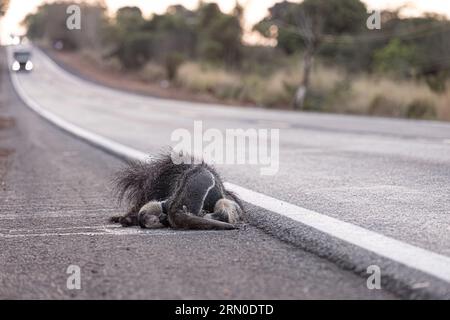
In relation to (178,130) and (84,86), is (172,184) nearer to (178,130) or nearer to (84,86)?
(178,130)

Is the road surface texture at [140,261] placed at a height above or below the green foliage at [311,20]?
below

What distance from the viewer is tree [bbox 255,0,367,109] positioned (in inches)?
1339

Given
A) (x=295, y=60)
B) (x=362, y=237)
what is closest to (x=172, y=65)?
(x=295, y=60)

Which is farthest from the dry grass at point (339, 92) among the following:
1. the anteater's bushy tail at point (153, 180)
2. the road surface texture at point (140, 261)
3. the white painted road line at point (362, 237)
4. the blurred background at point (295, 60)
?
the road surface texture at point (140, 261)

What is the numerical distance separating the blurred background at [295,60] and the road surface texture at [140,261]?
18.7 m

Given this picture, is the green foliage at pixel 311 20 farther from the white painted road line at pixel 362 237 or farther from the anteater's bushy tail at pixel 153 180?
the anteater's bushy tail at pixel 153 180

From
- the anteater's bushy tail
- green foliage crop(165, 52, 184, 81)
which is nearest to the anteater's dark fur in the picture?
the anteater's bushy tail

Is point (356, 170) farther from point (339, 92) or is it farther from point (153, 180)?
point (339, 92)

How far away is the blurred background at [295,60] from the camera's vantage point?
1211 inches

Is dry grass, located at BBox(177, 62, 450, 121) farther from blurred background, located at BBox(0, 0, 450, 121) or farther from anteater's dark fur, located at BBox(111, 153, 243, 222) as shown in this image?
anteater's dark fur, located at BBox(111, 153, 243, 222)

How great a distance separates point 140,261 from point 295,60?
41665mm

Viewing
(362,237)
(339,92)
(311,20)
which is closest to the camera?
(362,237)

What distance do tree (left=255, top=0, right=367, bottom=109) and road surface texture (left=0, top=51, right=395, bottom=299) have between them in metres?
26.8

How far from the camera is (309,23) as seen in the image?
36531 millimetres
